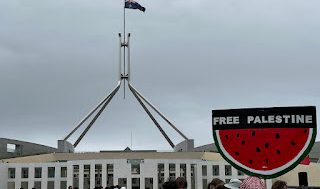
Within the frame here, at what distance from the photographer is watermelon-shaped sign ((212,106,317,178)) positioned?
4.41 metres

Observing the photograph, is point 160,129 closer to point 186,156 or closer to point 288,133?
point 186,156

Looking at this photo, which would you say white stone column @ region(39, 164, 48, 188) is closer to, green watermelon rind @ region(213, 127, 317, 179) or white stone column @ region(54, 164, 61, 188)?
white stone column @ region(54, 164, 61, 188)

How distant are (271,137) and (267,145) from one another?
0.22 ft

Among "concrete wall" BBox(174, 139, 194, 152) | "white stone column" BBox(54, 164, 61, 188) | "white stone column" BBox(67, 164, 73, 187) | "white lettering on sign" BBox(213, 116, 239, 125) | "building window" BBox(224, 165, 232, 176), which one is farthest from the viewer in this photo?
"concrete wall" BBox(174, 139, 194, 152)

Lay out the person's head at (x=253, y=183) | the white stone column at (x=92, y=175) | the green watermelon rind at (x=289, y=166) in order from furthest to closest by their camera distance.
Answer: the white stone column at (x=92, y=175)
the person's head at (x=253, y=183)
the green watermelon rind at (x=289, y=166)

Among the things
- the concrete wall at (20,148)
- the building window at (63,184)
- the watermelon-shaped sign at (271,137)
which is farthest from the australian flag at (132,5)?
the watermelon-shaped sign at (271,137)

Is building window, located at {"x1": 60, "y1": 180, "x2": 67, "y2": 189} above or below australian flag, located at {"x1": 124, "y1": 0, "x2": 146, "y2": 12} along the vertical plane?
below

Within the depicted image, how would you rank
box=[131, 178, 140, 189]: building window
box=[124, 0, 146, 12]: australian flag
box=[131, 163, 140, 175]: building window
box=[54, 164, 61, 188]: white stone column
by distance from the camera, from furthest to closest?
1. box=[124, 0, 146, 12]: australian flag
2. box=[54, 164, 61, 188]: white stone column
3. box=[131, 178, 140, 189]: building window
4. box=[131, 163, 140, 175]: building window

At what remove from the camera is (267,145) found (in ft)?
14.6

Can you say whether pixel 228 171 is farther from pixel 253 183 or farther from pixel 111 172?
pixel 253 183

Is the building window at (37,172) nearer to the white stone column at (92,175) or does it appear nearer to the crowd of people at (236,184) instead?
the white stone column at (92,175)

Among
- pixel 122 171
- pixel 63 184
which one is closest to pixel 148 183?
pixel 122 171

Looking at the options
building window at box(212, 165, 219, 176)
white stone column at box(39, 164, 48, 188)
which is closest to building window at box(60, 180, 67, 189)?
white stone column at box(39, 164, 48, 188)

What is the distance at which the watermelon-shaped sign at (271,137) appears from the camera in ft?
14.5
